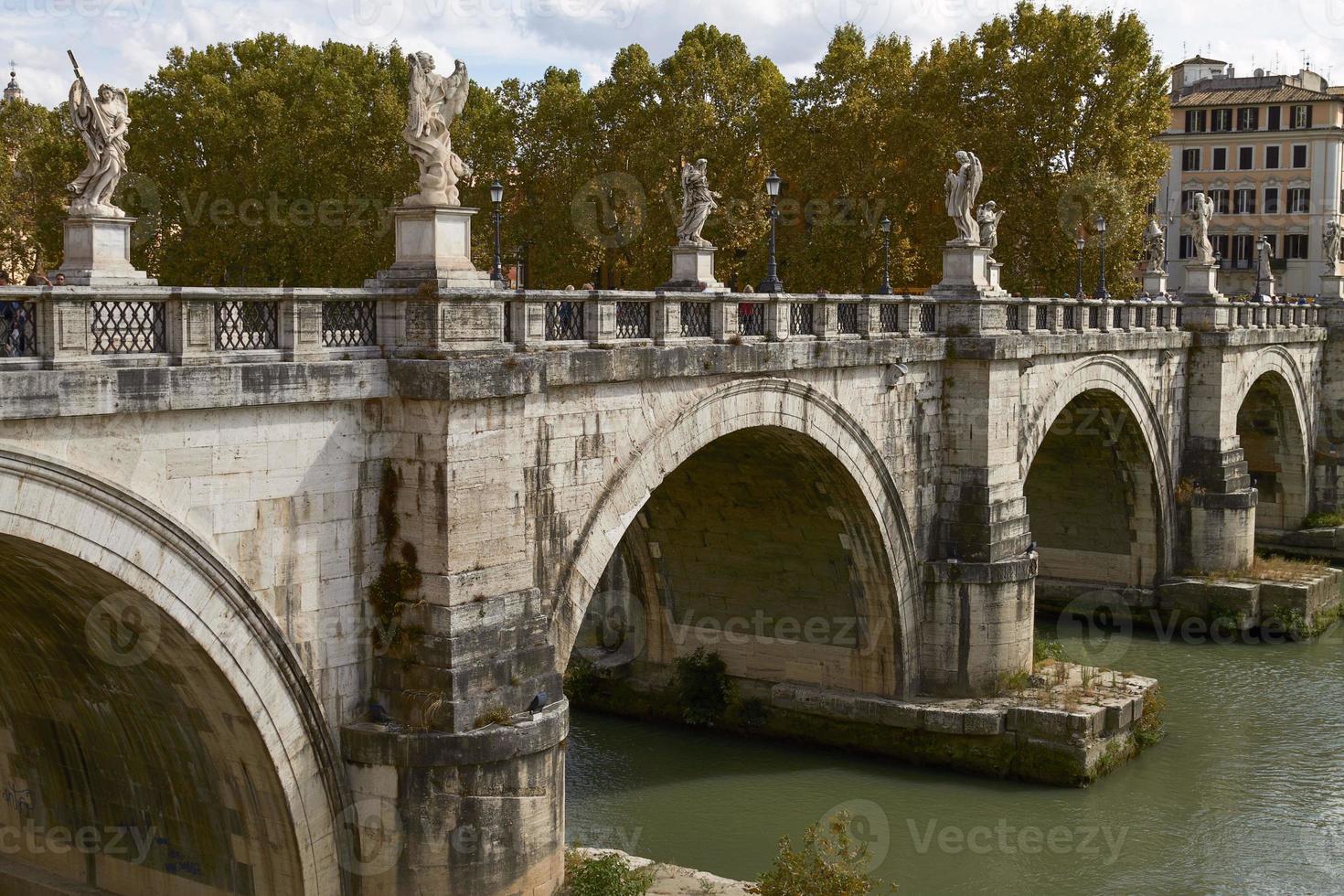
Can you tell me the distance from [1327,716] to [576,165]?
20.5 meters

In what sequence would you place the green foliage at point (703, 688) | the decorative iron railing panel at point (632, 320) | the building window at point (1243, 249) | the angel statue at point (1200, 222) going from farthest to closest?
the building window at point (1243, 249) < the angel statue at point (1200, 222) < the green foliage at point (703, 688) < the decorative iron railing panel at point (632, 320)

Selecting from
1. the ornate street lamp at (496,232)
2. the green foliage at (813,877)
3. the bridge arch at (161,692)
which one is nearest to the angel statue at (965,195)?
Answer: the ornate street lamp at (496,232)

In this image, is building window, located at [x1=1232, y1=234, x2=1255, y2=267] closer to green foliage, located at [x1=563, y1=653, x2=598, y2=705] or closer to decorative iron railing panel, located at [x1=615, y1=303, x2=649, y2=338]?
green foliage, located at [x1=563, y1=653, x2=598, y2=705]

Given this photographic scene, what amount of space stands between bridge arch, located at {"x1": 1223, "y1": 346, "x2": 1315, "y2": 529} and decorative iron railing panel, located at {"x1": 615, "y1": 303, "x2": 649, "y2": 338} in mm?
23440

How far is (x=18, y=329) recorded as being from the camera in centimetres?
1064

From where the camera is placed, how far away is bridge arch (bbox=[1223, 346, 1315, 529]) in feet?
119

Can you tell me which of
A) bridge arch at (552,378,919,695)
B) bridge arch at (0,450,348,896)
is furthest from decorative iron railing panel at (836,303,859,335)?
bridge arch at (0,450,348,896)

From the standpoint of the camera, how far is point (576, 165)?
37000mm

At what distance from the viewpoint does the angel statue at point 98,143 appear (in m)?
11.8

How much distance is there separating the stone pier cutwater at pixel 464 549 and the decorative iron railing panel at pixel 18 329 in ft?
0.15

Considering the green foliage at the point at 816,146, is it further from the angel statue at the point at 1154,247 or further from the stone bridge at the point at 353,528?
the stone bridge at the point at 353,528

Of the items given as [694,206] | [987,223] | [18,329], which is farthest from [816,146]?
[18,329]

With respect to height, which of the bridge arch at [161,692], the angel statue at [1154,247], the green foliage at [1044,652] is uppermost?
the angel statue at [1154,247]

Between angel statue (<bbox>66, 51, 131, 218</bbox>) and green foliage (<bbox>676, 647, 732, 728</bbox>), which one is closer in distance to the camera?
angel statue (<bbox>66, 51, 131, 218</bbox>)
